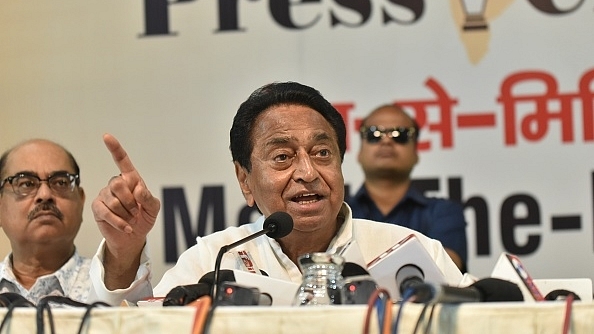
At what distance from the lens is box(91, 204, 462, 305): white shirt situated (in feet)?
8.08

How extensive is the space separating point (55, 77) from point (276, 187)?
1.93 m

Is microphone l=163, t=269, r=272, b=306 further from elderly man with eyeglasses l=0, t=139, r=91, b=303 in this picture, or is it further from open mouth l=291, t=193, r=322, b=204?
elderly man with eyeglasses l=0, t=139, r=91, b=303

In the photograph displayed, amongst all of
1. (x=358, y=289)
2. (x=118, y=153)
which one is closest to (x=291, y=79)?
(x=118, y=153)

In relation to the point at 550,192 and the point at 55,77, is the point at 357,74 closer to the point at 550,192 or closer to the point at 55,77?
the point at 550,192

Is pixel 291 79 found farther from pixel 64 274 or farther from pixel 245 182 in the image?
pixel 245 182

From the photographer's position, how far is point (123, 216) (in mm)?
2348

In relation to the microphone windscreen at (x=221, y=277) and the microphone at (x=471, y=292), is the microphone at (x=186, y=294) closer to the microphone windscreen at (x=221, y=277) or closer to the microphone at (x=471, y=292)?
the microphone windscreen at (x=221, y=277)

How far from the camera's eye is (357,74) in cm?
406

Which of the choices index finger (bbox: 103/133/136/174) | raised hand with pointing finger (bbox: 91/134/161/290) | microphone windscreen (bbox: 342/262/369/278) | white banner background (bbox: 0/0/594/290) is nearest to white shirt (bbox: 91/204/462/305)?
raised hand with pointing finger (bbox: 91/134/161/290)

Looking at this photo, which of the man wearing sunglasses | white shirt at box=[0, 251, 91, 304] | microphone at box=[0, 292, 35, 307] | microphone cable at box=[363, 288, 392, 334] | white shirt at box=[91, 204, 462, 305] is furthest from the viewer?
the man wearing sunglasses

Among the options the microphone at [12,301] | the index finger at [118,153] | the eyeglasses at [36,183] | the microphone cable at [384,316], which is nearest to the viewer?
the microphone cable at [384,316]

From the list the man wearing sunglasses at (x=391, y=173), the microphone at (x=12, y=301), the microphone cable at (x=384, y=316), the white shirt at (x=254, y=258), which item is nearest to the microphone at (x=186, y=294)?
the microphone at (x=12, y=301)

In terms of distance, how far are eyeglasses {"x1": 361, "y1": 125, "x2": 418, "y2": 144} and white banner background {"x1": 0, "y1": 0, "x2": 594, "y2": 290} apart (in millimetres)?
122

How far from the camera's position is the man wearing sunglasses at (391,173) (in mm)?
3902
